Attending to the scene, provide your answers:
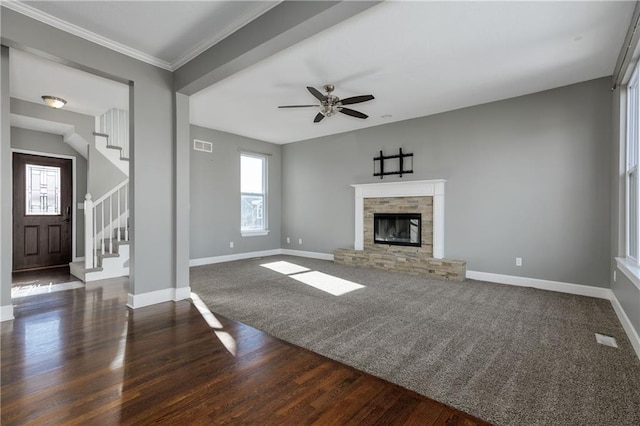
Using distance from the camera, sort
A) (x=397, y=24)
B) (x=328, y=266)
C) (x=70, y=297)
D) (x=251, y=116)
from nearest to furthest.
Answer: (x=397, y=24), (x=70, y=297), (x=251, y=116), (x=328, y=266)

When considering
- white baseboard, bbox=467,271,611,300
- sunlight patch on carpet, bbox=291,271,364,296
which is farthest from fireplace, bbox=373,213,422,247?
sunlight patch on carpet, bbox=291,271,364,296

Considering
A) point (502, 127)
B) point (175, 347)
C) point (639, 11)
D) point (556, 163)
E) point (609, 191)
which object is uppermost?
point (639, 11)

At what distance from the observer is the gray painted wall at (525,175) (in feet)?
13.1

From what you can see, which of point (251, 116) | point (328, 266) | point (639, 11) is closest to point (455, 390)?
point (639, 11)

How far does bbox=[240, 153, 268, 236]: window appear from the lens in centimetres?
705

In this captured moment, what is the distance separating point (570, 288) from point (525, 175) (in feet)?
5.40

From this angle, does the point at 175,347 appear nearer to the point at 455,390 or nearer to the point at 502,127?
the point at 455,390

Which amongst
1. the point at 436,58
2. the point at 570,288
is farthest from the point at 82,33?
the point at 570,288

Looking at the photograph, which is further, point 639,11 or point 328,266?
point 328,266

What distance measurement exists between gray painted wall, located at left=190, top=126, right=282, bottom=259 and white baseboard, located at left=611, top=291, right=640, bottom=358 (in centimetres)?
612

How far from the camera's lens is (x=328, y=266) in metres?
5.98

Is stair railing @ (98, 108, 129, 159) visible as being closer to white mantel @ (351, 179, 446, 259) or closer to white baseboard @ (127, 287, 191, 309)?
white baseboard @ (127, 287, 191, 309)

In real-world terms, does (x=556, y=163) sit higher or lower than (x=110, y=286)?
higher

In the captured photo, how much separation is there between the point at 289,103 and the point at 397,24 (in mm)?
2359
